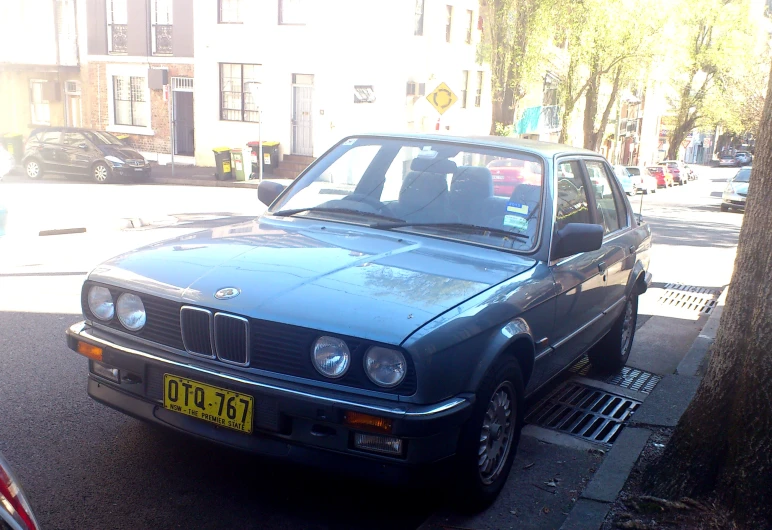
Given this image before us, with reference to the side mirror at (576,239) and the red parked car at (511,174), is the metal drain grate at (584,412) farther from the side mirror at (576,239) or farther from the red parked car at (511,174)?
the red parked car at (511,174)

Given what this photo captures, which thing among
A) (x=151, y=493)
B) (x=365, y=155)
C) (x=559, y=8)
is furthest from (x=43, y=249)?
(x=559, y=8)

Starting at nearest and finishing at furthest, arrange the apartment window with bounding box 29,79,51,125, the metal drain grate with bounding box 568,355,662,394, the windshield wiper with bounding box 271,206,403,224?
the windshield wiper with bounding box 271,206,403,224
the metal drain grate with bounding box 568,355,662,394
the apartment window with bounding box 29,79,51,125

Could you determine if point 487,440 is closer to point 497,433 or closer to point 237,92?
point 497,433

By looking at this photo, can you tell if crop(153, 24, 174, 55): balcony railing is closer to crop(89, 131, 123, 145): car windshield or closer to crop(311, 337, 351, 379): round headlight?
crop(89, 131, 123, 145): car windshield

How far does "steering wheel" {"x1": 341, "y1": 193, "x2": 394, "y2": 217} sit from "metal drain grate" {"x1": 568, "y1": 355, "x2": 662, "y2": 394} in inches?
94.9

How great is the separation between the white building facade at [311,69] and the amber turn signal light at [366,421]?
23159 mm

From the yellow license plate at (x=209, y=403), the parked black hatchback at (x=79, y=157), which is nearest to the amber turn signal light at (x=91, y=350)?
the yellow license plate at (x=209, y=403)

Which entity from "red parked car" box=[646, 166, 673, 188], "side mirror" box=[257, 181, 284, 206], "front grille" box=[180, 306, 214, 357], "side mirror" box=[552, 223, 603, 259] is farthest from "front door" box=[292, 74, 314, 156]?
"red parked car" box=[646, 166, 673, 188]

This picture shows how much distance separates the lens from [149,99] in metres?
29.3

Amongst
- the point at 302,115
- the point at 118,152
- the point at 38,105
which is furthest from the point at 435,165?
the point at 38,105

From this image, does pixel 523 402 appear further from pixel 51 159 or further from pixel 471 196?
pixel 51 159

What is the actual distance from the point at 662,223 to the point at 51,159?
17525mm

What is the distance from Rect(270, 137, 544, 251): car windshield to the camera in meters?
4.34

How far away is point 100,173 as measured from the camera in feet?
74.5
